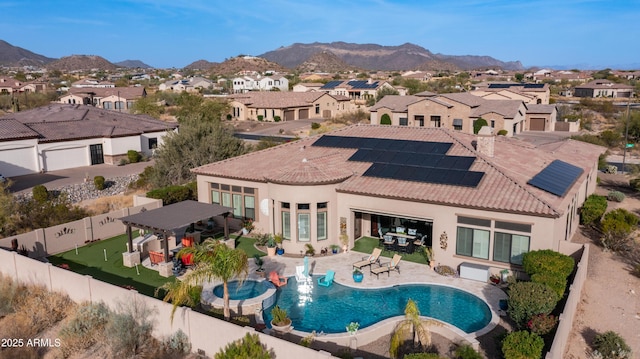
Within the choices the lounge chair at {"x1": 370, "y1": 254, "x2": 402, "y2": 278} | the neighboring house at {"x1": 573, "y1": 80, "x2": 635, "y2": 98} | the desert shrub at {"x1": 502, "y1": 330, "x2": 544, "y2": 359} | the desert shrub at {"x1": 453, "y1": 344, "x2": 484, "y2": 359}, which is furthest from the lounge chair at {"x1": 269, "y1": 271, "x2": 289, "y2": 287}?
the neighboring house at {"x1": 573, "y1": 80, "x2": 635, "y2": 98}

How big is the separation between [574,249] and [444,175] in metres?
6.18

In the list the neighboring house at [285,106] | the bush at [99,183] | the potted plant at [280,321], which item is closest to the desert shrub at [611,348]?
the potted plant at [280,321]

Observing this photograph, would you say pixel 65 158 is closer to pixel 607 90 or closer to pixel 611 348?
pixel 611 348

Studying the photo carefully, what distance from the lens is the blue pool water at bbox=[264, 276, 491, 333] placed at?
1717 cm

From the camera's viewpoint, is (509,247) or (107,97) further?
Result: (107,97)

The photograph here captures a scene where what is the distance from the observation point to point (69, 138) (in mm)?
45031

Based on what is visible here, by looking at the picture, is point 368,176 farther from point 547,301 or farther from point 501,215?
point 547,301

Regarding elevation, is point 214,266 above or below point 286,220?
above

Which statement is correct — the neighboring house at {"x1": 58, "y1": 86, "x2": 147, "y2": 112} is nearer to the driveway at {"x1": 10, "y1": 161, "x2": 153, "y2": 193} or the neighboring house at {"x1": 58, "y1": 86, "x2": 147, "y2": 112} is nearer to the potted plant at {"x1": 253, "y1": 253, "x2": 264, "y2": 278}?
the driveway at {"x1": 10, "y1": 161, "x2": 153, "y2": 193}

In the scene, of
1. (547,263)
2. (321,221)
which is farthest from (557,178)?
(321,221)

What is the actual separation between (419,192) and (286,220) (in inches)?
248

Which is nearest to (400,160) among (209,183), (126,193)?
(209,183)

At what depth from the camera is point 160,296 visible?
19.3 m

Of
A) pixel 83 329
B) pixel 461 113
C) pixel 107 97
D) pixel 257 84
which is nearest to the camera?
pixel 83 329
